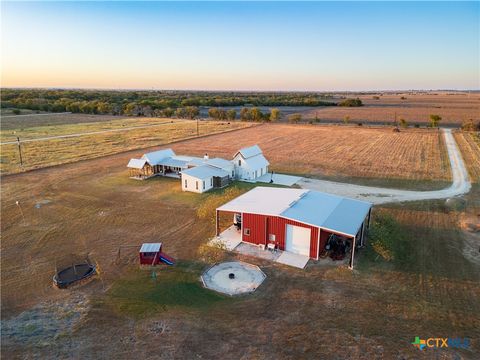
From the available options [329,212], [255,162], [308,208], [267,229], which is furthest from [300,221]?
[255,162]

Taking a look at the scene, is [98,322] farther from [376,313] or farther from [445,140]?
[445,140]

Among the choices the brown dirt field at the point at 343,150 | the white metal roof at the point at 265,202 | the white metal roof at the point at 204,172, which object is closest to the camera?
the white metal roof at the point at 265,202

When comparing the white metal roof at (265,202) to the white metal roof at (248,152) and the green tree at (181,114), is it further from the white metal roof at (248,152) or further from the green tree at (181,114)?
the green tree at (181,114)

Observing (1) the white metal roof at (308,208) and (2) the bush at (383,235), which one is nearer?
(1) the white metal roof at (308,208)

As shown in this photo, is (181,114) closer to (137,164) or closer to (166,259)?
(137,164)

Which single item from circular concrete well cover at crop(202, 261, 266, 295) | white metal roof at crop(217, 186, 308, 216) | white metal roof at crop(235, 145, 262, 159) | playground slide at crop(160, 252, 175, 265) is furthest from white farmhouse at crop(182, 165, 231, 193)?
circular concrete well cover at crop(202, 261, 266, 295)

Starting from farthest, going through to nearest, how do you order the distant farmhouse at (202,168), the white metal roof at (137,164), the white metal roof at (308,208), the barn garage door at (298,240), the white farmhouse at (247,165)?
the white metal roof at (137,164), the white farmhouse at (247,165), the distant farmhouse at (202,168), the barn garage door at (298,240), the white metal roof at (308,208)

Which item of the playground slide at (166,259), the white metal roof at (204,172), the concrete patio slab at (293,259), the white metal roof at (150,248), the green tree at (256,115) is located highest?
the green tree at (256,115)

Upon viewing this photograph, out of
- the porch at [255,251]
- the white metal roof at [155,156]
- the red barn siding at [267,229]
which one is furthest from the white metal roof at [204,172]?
the red barn siding at [267,229]
